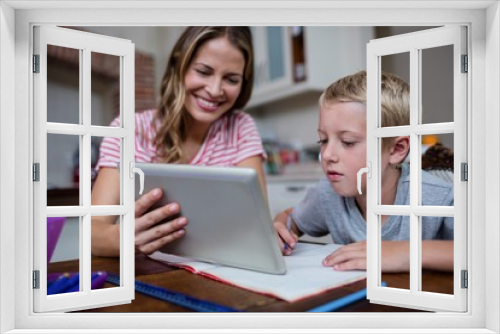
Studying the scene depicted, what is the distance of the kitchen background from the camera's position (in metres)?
3.52

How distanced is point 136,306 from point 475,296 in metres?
1.23

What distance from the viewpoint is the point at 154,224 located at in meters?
1.90

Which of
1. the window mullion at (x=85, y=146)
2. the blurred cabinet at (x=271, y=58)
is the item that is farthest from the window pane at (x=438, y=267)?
the blurred cabinet at (x=271, y=58)

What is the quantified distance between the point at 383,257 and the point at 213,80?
4.13ft

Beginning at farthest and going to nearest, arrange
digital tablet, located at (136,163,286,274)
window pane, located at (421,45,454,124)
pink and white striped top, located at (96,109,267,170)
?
window pane, located at (421,45,454,124) → pink and white striped top, located at (96,109,267,170) → digital tablet, located at (136,163,286,274)

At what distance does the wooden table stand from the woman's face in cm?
94

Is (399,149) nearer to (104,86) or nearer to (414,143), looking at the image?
(414,143)

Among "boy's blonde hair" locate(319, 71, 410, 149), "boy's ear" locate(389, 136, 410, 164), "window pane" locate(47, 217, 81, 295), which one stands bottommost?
"window pane" locate(47, 217, 81, 295)

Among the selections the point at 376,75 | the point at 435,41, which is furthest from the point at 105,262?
the point at 435,41

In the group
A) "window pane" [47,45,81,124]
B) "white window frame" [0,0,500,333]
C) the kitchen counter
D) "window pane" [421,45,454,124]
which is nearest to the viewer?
"white window frame" [0,0,500,333]

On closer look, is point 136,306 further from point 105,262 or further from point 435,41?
point 435,41

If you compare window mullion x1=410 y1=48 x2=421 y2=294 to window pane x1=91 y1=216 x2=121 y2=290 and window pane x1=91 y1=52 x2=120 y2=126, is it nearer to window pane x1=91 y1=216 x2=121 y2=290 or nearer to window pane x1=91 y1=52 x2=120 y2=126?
window pane x1=91 y1=216 x2=121 y2=290

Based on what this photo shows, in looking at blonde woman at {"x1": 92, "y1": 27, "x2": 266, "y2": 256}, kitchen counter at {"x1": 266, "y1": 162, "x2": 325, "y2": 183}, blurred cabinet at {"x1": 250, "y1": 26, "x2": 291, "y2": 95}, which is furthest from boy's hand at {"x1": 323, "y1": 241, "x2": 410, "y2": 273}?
blurred cabinet at {"x1": 250, "y1": 26, "x2": 291, "y2": 95}

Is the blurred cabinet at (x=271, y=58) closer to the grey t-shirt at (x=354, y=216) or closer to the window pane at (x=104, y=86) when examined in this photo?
the window pane at (x=104, y=86)
